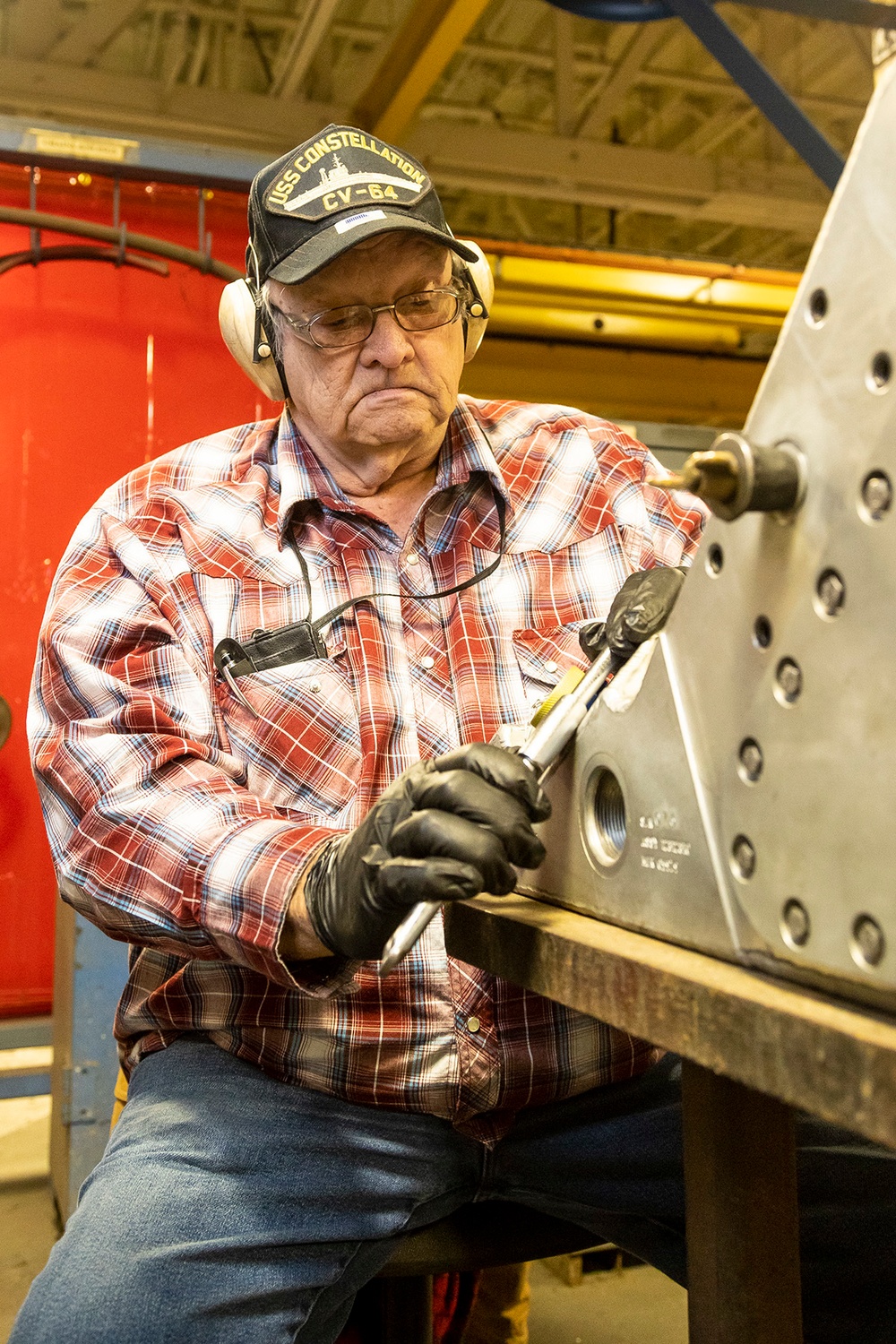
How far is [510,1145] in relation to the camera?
119cm

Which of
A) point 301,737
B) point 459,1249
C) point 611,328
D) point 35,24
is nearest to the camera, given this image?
point 459,1249

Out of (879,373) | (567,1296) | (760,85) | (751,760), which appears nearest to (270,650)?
(751,760)

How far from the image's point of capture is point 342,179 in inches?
54.2

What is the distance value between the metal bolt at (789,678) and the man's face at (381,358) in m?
0.85

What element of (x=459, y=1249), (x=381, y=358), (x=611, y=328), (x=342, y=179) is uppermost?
(x=611, y=328)

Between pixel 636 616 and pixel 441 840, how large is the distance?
242mm

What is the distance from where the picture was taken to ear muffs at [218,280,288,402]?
57.8 inches

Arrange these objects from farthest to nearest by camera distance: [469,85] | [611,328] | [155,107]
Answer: [469,85]
[611,328]
[155,107]

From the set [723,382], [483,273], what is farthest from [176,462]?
[723,382]

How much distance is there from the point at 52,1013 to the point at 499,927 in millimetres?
1880

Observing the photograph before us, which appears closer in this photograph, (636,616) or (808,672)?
(808,672)

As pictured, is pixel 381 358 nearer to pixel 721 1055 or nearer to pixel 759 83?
pixel 721 1055

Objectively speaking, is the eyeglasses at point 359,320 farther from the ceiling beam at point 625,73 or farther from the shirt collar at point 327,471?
the ceiling beam at point 625,73

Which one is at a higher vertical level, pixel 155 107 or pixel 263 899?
pixel 155 107
